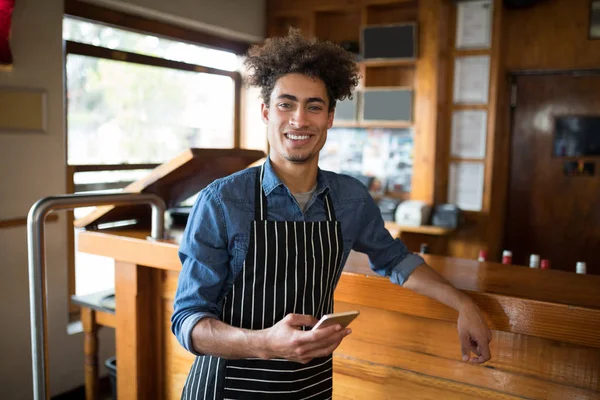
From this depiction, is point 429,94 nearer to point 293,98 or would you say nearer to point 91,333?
point 91,333

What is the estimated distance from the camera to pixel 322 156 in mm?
5062

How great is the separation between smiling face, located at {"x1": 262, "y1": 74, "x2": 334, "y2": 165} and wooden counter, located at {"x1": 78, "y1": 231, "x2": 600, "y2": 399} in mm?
494

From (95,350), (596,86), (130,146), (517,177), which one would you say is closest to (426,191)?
(517,177)

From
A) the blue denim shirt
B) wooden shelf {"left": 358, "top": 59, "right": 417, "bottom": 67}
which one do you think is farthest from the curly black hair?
wooden shelf {"left": 358, "top": 59, "right": 417, "bottom": 67}

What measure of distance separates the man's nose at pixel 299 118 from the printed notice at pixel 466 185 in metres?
3.22

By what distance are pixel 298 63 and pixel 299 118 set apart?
5.8 inches

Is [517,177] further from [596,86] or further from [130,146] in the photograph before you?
[130,146]

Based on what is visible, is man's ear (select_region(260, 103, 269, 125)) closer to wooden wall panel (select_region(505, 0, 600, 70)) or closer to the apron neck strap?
the apron neck strap

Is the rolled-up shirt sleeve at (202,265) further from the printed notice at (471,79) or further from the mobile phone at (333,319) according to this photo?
the printed notice at (471,79)

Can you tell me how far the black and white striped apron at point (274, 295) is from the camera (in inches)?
54.7

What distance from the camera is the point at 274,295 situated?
4.58ft

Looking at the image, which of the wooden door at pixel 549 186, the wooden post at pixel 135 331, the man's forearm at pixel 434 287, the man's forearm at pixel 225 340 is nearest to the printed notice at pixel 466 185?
the wooden door at pixel 549 186

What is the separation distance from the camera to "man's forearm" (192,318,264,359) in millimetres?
1188

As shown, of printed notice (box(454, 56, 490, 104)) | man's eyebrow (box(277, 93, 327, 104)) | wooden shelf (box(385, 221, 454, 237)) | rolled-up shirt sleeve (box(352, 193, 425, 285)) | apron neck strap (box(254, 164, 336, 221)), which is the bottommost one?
wooden shelf (box(385, 221, 454, 237))
